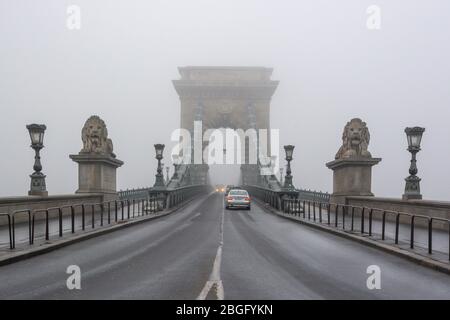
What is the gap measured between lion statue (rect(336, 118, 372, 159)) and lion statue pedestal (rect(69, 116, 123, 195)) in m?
13.1

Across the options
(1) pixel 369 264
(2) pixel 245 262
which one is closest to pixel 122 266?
(2) pixel 245 262

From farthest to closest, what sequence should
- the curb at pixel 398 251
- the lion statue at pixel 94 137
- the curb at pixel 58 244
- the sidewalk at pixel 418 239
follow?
the lion statue at pixel 94 137 < the sidewalk at pixel 418 239 < the curb at pixel 58 244 < the curb at pixel 398 251

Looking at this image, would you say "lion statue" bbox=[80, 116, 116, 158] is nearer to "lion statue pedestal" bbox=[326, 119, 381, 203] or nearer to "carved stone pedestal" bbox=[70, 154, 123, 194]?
"carved stone pedestal" bbox=[70, 154, 123, 194]

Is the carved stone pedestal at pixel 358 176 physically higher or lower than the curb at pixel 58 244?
higher

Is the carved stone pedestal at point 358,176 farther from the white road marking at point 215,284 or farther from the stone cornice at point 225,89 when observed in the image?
the stone cornice at point 225,89

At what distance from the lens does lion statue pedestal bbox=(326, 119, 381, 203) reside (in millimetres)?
25672

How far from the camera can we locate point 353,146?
85.9 ft

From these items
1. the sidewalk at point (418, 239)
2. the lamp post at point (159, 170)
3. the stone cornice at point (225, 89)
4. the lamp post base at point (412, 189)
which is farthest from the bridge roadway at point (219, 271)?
the stone cornice at point (225, 89)

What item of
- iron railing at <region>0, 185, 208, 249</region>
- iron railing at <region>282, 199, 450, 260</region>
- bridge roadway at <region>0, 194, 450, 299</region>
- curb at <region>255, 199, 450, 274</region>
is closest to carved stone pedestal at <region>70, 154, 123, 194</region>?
iron railing at <region>0, 185, 208, 249</region>

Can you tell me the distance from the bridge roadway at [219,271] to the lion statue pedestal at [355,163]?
10703mm

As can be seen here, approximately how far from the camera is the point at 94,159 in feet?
87.5

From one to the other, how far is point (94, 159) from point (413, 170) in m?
16.1

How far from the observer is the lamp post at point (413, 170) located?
19297 mm
